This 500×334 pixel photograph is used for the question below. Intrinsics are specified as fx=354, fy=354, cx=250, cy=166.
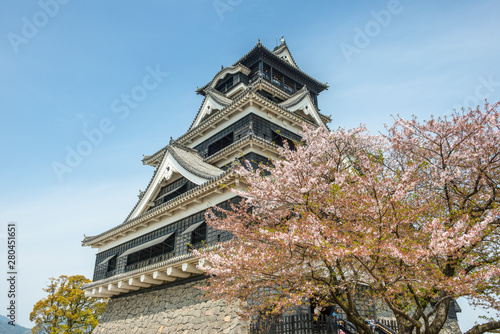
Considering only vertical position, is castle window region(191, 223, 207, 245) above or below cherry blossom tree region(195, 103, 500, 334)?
above

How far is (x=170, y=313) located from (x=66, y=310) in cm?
1705

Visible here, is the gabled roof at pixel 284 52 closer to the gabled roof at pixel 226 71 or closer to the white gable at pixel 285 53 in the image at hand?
the white gable at pixel 285 53

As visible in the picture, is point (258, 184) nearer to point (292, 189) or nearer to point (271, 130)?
point (292, 189)

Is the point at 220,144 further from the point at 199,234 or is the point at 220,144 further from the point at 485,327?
the point at 485,327

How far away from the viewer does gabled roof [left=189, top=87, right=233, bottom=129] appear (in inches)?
930

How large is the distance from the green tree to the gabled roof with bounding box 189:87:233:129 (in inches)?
666

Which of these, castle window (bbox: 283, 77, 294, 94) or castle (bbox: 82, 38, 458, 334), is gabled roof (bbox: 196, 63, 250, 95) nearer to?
castle (bbox: 82, 38, 458, 334)

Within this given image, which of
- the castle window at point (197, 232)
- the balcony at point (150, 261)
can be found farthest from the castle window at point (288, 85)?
the balcony at point (150, 261)

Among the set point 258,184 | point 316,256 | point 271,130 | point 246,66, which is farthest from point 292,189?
point 246,66

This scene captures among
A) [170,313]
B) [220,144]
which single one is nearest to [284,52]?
[220,144]

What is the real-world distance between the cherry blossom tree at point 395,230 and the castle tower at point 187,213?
376cm

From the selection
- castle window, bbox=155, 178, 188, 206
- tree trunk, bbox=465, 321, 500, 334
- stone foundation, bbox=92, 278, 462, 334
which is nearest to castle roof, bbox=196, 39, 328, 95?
castle window, bbox=155, 178, 188, 206

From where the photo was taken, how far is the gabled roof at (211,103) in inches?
930

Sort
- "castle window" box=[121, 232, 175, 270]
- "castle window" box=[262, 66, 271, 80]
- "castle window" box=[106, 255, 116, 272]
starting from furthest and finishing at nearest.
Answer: "castle window" box=[262, 66, 271, 80], "castle window" box=[106, 255, 116, 272], "castle window" box=[121, 232, 175, 270]
